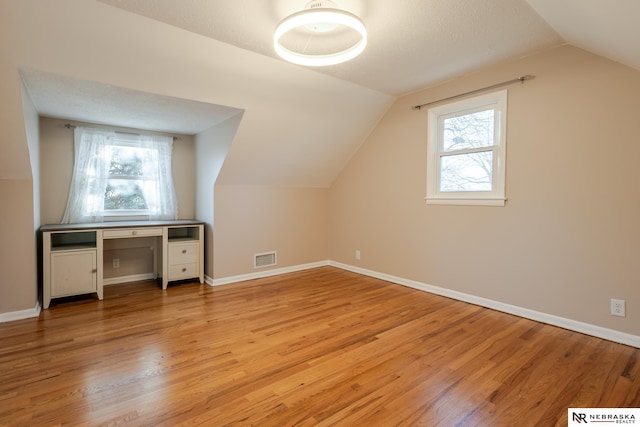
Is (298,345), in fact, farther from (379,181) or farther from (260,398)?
(379,181)

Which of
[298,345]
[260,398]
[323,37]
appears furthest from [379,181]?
[260,398]

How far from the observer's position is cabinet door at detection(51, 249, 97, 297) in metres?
3.23

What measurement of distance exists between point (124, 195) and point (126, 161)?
45 centimetres

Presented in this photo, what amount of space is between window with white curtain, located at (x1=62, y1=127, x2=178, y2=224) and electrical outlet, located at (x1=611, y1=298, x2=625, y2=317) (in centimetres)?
486

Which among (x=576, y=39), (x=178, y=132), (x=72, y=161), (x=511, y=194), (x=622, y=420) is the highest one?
(x=576, y=39)

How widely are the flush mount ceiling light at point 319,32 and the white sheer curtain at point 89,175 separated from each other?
2.79 metres

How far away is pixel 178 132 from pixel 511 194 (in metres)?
4.21

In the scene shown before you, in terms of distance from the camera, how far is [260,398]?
1812mm

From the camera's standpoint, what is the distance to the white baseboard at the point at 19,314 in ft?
9.32

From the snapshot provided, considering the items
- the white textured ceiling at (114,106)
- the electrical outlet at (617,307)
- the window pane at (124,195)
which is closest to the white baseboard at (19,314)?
the window pane at (124,195)

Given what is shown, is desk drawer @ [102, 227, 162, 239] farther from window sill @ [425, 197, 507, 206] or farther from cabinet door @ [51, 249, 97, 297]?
window sill @ [425, 197, 507, 206]

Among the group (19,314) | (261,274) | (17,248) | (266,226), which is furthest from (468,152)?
(19,314)

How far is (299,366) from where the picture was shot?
2.16 m

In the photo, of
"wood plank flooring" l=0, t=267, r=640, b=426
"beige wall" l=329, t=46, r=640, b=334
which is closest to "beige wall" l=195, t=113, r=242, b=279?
"wood plank flooring" l=0, t=267, r=640, b=426
